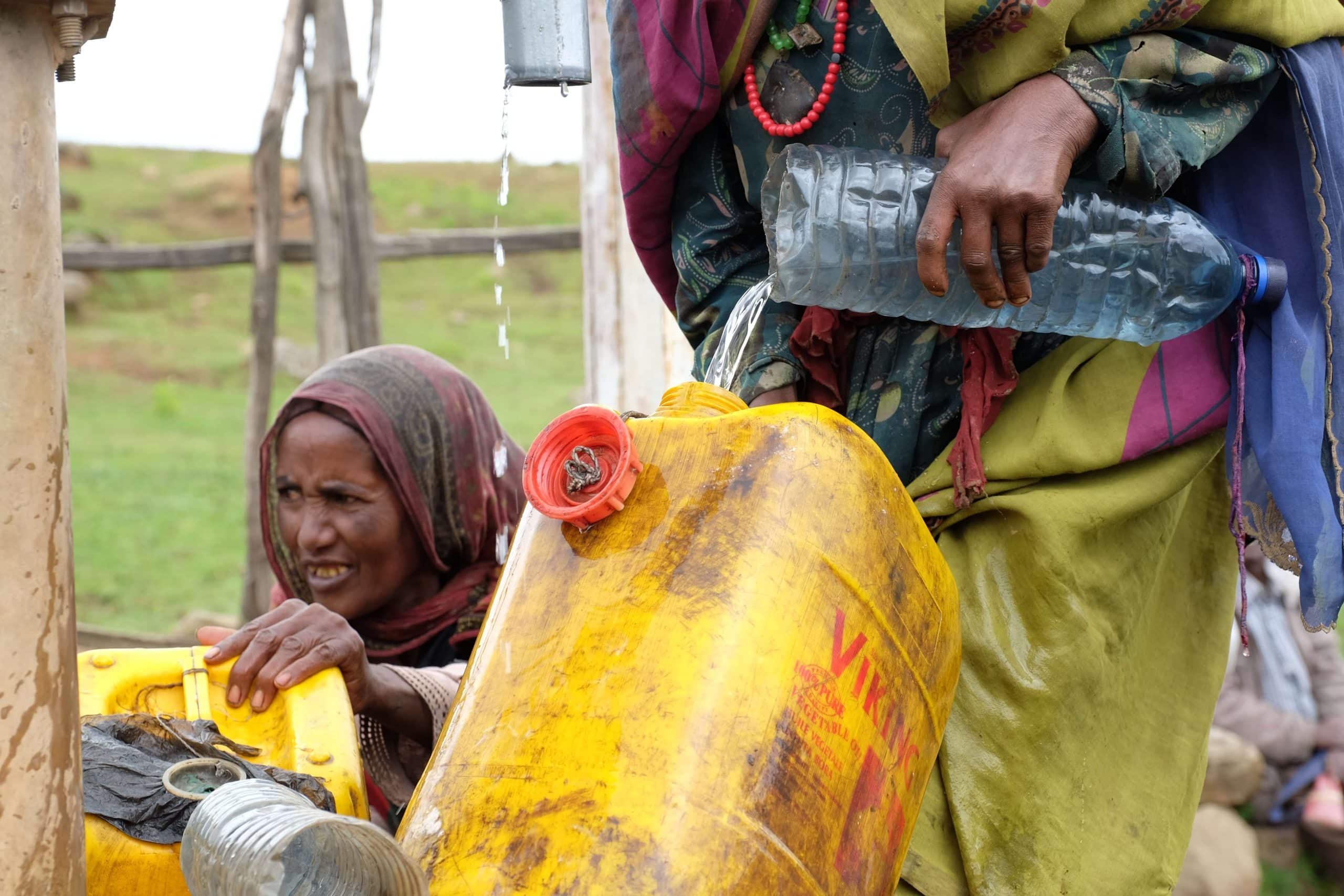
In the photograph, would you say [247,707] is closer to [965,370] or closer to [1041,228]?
[965,370]

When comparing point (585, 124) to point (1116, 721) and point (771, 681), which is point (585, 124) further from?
point (771, 681)

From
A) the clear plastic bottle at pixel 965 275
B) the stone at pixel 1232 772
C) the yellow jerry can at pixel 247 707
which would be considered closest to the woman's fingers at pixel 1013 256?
the clear plastic bottle at pixel 965 275

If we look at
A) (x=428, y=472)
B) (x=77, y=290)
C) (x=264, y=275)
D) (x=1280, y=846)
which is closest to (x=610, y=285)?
(x=428, y=472)

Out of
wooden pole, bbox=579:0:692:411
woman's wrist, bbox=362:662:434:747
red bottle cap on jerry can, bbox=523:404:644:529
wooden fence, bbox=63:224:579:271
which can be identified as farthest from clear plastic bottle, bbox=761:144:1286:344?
wooden fence, bbox=63:224:579:271

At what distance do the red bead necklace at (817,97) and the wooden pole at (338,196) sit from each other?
15.4 feet

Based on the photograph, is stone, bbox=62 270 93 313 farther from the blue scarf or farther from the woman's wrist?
the blue scarf

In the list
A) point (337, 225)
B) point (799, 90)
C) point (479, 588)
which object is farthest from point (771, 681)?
point (337, 225)

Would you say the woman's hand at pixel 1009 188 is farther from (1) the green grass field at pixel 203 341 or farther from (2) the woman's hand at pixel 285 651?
(1) the green grass field at pixel 203 341

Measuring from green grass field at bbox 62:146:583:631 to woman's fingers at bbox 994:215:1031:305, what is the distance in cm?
740

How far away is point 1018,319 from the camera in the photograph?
6.40 ft

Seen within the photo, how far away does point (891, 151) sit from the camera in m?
1.93

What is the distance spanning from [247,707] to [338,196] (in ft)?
15.2

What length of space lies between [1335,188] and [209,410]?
12.5 metres

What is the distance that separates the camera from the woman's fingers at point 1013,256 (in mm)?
1699
